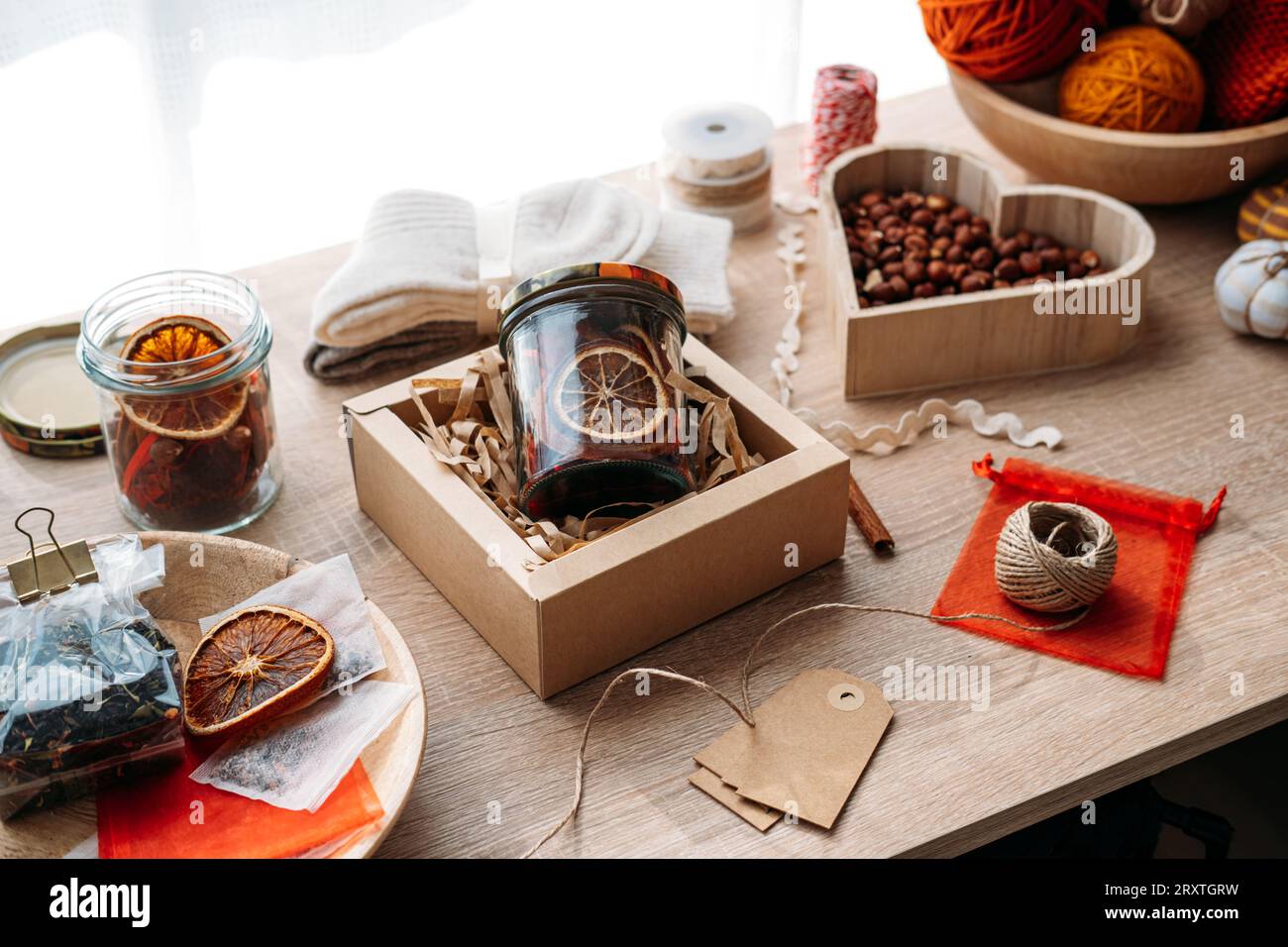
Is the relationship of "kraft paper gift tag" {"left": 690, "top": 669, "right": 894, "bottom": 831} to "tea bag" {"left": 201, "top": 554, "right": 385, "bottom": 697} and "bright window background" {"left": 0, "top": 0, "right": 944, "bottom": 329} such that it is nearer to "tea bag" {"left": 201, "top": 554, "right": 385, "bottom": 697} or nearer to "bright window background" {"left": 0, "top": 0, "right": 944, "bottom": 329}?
"tea bag" {"left": 201, "top": 554, "right": 385, "bottom": 697}

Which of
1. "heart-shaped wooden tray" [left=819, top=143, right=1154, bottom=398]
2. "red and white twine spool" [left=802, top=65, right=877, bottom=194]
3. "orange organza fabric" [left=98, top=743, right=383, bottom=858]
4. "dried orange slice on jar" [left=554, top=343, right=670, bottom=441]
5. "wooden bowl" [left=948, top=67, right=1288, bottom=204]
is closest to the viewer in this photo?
"orange organza fabric" [left=98, top=743, right=383, bottom=858]

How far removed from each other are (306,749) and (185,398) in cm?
27

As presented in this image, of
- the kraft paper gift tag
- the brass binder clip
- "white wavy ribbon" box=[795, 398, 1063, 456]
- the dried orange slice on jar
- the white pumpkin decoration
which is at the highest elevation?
the dried orange slice on jar

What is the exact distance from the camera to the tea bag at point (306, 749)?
70 cm

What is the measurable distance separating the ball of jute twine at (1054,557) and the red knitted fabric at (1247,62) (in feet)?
1.71

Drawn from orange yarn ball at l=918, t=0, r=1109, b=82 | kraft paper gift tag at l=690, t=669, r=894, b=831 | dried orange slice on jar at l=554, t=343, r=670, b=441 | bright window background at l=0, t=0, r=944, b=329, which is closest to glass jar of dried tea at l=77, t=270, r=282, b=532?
dried orange slice on jar at l=554, t=343, r=670, b=441

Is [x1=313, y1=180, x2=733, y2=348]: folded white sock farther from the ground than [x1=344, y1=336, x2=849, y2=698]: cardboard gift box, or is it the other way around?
[x1=313, y1=180, x2=733, y2=348]: folded white sock

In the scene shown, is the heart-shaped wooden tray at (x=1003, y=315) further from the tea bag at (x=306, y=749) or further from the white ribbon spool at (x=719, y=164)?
the tea bag at (x=306, y=749)

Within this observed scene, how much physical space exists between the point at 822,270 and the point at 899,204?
0.30 ft

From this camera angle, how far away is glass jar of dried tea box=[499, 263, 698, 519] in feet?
2.64

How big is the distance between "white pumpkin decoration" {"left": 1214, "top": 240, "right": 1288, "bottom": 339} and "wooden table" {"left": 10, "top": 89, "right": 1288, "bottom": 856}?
2cm

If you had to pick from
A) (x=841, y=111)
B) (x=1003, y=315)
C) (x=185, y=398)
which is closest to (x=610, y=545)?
(x=185, y=398)

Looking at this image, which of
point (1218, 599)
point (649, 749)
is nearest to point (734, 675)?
point (649, 749)

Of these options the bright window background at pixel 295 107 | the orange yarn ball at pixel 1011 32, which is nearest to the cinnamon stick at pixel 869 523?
the orange yarn ball at pixel 1011 32
